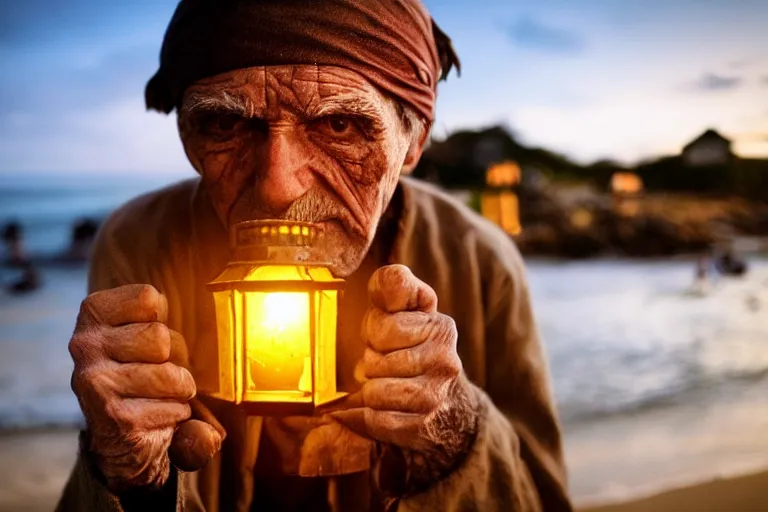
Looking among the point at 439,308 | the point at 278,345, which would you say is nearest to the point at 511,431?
the point at 439,308

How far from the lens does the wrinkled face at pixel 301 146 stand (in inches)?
51.2

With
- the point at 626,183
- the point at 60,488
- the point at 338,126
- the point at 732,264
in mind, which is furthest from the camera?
the point at 732,264

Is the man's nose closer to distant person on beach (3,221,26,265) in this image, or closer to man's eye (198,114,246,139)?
man's eye (198,114,246,139)

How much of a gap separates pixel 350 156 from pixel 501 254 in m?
0.63

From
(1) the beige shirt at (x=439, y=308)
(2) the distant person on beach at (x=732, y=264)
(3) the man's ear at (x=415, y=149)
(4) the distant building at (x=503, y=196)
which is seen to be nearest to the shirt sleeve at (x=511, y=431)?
(1) the beige shirt at (x=439, y=308)

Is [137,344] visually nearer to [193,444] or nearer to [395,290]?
[193,444]

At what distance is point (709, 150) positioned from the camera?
276 centimetres

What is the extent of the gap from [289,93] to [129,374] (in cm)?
62

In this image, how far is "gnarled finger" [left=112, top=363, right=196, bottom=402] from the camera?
3.76 feet

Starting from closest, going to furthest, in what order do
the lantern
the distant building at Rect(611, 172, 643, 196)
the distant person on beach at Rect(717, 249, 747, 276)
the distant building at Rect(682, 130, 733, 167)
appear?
the lantern
the distant building at Rect(682, 130, 733, 167)
the distant building at Rect(611, 172, 643, 196)
the distant person on beach at Rect(717, 249, 747, 276)

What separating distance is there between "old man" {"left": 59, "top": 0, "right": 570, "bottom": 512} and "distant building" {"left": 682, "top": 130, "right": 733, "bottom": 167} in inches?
59.3

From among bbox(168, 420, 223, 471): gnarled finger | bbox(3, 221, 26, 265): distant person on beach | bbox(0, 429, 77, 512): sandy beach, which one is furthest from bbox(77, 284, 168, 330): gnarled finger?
bbox(3, 221, 26, 265): distant person on beach

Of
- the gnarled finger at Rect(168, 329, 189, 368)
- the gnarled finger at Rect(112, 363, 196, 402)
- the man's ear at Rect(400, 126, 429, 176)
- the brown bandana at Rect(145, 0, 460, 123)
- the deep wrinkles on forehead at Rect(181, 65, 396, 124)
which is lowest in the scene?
the gnarled finger at Rect(112, 363, 196, 402)

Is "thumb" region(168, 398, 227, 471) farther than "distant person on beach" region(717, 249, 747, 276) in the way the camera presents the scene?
No
